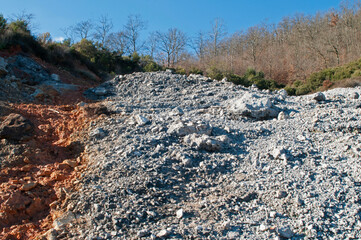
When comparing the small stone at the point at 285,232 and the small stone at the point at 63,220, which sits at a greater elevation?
the small stone at the point at 63,220

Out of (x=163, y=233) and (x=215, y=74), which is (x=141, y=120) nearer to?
(x=163, y=233)

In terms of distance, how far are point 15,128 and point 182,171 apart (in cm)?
279

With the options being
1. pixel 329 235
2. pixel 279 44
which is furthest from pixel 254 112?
pixel 279 44

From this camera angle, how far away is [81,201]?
3.12 meters

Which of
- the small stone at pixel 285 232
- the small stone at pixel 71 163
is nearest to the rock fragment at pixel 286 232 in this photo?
the small stone at pixel 285 232

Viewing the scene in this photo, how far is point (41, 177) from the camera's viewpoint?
3715mm

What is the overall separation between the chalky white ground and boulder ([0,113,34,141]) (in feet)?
3.32

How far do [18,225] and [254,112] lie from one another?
14.2 ft

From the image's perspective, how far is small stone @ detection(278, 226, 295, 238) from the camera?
270cm

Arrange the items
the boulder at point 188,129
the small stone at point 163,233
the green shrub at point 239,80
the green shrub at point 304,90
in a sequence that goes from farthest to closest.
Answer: the green shrub at point 239,80 → the green shrub at point 304,90 → the boulder at point 188,129 → the small stone at point 163,233

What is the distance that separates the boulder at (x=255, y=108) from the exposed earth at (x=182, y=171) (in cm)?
2

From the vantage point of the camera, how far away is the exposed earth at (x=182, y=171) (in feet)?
9.33

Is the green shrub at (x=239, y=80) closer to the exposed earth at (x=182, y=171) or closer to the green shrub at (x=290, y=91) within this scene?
the green shrub at (x=290, y=91)

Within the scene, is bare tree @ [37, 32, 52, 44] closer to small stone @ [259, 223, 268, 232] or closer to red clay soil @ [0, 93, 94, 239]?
red clay soil @ [0, 93, 94, 239]
